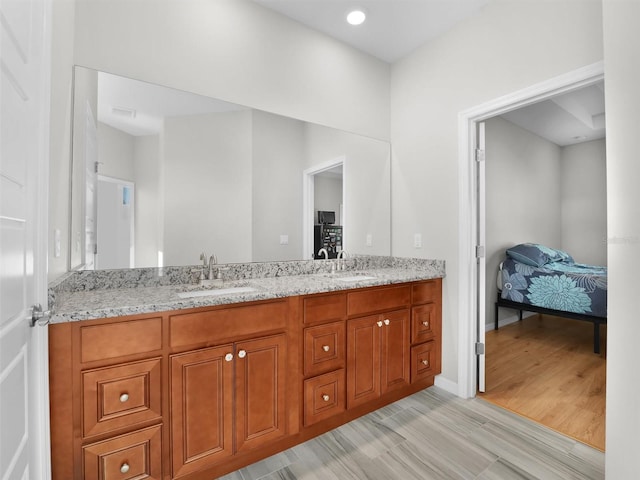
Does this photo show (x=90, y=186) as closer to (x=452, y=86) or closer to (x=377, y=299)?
(x=377, y=299)

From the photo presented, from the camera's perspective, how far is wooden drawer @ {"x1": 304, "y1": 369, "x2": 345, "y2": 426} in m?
1.76

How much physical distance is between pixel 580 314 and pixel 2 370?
14.1 feet

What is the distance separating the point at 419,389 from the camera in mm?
2416

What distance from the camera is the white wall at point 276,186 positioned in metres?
2.22

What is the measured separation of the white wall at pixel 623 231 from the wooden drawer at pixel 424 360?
1098 millimetres

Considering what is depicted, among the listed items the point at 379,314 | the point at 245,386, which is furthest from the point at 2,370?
the point at 379,314

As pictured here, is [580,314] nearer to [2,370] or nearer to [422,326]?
[422,326]

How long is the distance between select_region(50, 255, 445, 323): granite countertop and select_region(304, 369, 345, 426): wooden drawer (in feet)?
1.73

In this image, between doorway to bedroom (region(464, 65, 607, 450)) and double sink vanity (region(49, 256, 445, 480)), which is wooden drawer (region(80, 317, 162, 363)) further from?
doorway to bedroom (region(464, 65, 607, 450))

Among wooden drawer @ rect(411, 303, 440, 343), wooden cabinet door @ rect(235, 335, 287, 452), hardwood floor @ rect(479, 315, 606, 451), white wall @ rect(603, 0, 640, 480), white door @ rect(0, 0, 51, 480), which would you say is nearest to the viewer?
white door @ rect(0, 0, 51, 480)

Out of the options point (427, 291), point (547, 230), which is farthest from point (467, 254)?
point (547, 230)

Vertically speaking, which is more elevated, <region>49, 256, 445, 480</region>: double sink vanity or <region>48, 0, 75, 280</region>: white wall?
<region>48, 0, 75, 280</region>: white wall

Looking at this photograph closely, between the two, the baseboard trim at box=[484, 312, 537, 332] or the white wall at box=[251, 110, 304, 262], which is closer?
the white wall at box=[251, 110, 304, 262]

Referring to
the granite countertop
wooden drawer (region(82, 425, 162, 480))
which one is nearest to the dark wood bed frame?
the granite countertop
